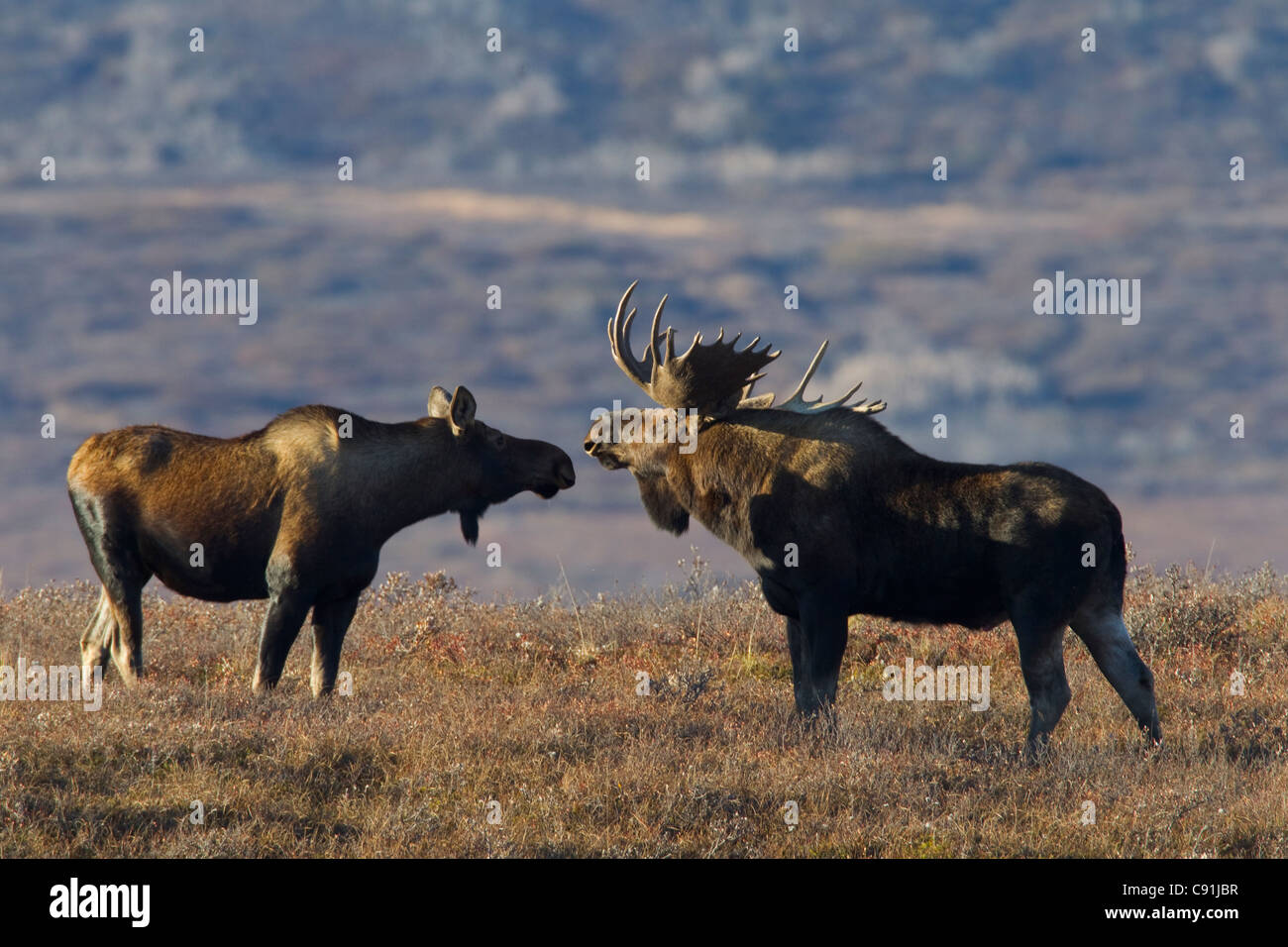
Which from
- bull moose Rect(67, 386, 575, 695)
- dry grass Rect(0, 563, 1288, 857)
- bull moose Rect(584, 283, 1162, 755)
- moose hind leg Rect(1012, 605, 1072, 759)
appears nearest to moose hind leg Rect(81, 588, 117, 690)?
bull moose Rect(67, 386, 575, 695)

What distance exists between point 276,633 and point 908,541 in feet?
15.8

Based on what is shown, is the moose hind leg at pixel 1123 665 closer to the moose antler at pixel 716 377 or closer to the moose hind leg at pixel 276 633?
the moose antler at pixel 716 377

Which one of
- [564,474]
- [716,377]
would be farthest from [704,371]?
[564,474]

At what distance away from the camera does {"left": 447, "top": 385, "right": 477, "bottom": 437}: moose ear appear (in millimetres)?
11781

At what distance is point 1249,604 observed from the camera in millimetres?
14609

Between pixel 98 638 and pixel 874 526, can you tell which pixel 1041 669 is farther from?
pixel 98 638

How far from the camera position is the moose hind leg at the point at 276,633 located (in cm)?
1112

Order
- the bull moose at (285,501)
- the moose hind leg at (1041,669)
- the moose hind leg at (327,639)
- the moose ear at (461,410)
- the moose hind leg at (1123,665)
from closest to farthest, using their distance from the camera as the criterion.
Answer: the moose hind leg at (1041,669) < the moose hind leg at (1123,665) < the bull moose at (285,501) < the moose hind leg at (327,639) < the moose ear at (461,410)

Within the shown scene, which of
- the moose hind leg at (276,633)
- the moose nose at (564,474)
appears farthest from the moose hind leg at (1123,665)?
the moose hind leg at (276,633)

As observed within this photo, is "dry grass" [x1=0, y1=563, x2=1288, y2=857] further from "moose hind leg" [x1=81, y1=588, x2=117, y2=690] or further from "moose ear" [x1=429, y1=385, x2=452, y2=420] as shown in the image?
"moose ear" [x1=429, y1=385, x2=452, y2=420]

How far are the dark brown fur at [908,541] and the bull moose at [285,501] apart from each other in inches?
71.7

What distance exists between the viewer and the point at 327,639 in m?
11.6
